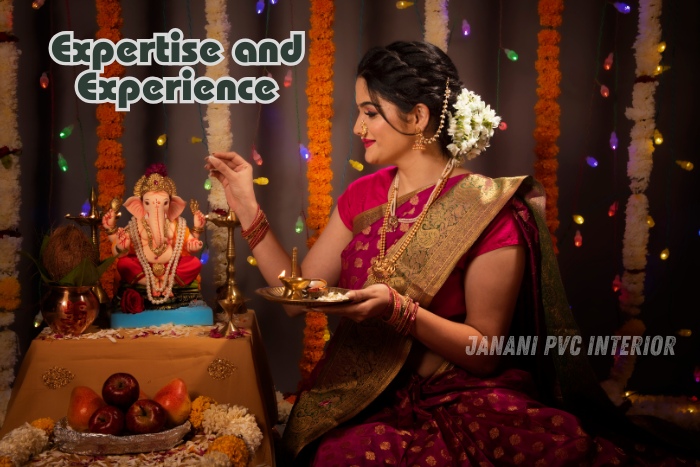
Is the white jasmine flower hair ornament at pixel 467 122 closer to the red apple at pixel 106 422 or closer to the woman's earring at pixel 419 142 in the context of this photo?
the woman's earring at pixel 419 142

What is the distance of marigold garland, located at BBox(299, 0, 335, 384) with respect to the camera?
3.92 m

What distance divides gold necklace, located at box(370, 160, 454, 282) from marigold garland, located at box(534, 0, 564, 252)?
1476 millimetres

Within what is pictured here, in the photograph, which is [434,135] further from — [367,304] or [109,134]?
[109,134]

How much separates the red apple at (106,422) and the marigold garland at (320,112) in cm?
170

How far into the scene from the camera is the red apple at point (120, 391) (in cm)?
242

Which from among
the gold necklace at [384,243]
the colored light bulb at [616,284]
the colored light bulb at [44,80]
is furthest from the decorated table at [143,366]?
the colored light bulb at [616,284]

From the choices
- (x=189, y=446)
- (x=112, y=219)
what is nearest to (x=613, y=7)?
(x=112, y=219)

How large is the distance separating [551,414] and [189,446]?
111 centimetres

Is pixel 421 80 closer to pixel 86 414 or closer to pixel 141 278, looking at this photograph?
pixel 141 278

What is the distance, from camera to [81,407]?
240cm

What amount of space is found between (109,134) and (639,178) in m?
2.74

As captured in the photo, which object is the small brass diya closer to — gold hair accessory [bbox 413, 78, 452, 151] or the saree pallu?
the saree pallu

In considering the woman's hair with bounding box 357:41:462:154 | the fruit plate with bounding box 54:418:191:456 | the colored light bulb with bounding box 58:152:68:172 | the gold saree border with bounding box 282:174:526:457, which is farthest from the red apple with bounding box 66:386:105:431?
the colored light bulb with bounding box 58:152:68:172

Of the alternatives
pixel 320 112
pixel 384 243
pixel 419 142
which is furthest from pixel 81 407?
pixel 320 112
